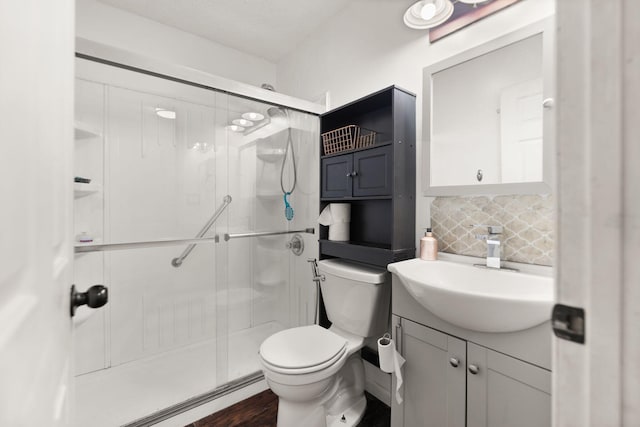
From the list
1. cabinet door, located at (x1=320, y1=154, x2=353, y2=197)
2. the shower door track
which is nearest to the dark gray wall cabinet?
cabinet door, located at (x1=320, y1=154, x2=353, y2=197)

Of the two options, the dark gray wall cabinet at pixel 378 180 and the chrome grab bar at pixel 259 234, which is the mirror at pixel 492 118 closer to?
the dark gray wall cabinet at pixel 378 180

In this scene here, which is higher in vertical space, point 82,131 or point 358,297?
point 82,131

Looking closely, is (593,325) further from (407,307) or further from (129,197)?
(129,197)

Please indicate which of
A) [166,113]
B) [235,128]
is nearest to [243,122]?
[235,128]

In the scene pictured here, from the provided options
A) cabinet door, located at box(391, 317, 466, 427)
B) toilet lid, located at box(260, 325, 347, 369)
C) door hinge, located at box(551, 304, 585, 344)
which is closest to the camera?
door hinge, located at box(551, 304, 585, 344)

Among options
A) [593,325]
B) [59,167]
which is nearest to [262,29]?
[59,167]

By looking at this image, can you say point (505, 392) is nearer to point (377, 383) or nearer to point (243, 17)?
point (377, 383)

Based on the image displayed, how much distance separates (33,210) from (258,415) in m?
1.70

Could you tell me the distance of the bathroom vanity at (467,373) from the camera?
2.89 ft

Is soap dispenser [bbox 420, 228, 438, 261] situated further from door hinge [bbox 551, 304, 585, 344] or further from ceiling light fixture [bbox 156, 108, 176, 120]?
ceiling light fixture [bbox 156, 108, 176, 120]

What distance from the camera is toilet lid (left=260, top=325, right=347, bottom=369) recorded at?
4.22 ft

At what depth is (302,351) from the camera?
4.54ft

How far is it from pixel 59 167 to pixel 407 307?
1.22m

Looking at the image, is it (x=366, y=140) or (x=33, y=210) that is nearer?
(x=33, y=210)
